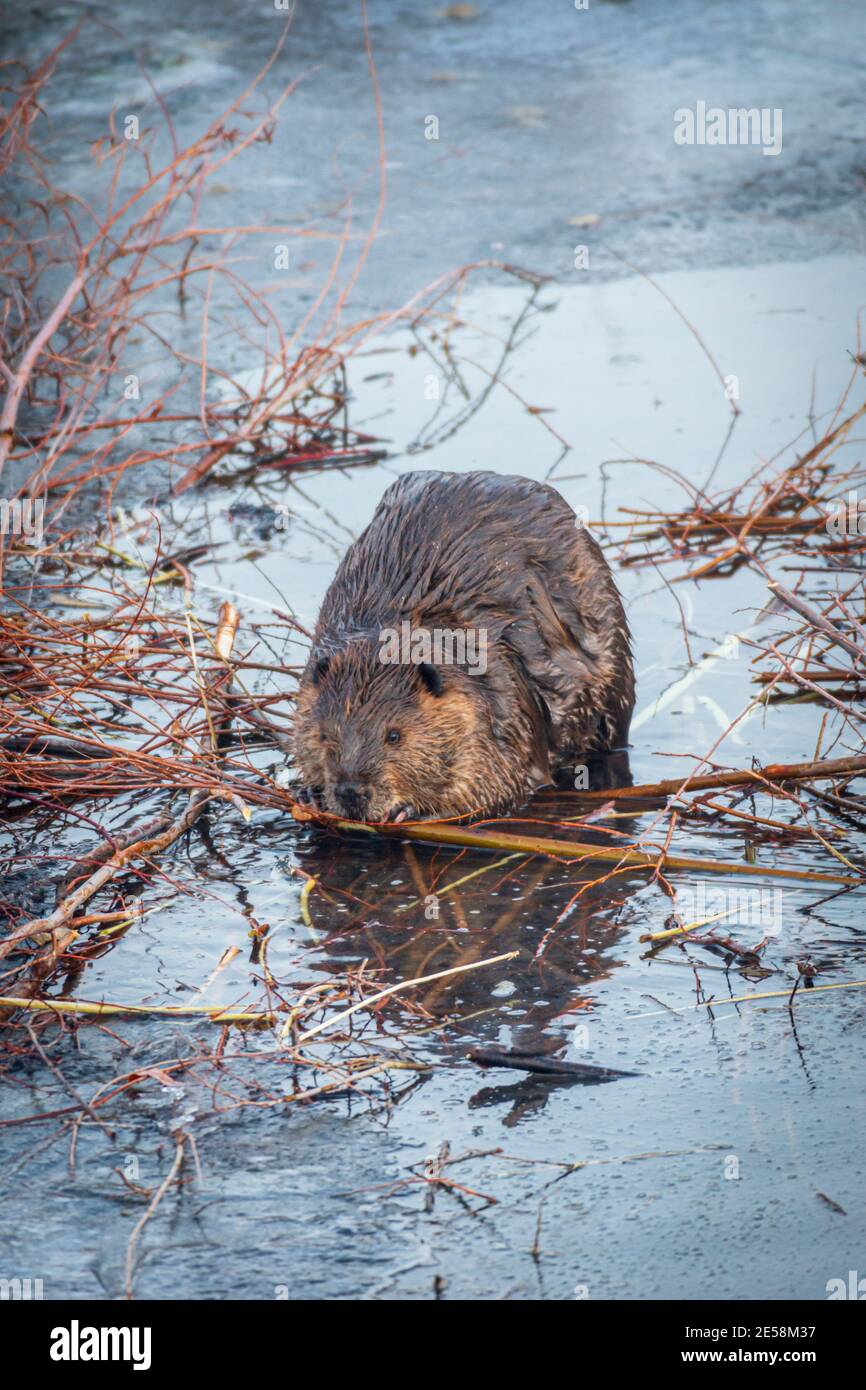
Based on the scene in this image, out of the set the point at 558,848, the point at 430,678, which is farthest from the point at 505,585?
the point at 558,848

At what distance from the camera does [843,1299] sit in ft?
10.1

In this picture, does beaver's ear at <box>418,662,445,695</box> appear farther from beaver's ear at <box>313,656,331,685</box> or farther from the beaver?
beaver's ear at <box>313,656,331,685</box>

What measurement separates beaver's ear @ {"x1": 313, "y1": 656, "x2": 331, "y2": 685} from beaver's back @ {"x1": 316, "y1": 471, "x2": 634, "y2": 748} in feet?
0.41

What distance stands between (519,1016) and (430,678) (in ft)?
4.08

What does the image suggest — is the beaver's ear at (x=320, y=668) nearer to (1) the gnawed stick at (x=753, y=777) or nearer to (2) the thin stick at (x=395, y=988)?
(1) the gnawed stick at (x=753, y=777)

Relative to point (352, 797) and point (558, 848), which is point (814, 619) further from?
point (352, 797)

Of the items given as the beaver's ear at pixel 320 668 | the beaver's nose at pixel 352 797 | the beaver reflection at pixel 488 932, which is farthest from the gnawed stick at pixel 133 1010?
the beaver's ear at pixel 320 668

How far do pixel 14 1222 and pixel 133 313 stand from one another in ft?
23.0

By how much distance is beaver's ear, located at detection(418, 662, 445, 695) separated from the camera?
16.1 feet

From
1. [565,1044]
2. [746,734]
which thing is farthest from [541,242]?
[565,1044]

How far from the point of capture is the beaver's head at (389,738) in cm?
485
